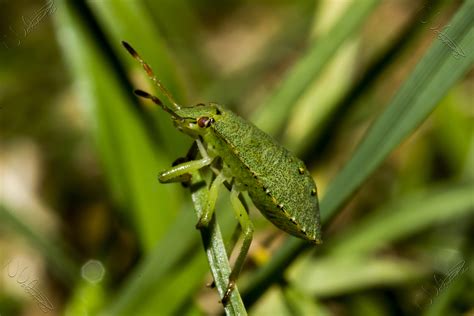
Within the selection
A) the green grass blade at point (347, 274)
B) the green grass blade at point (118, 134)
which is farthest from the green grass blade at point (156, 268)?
the green grass blade at point (347, 274)

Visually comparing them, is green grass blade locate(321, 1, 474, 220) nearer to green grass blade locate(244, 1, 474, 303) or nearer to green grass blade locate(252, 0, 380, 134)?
green grass blade locate(244, 1, 474, 303)

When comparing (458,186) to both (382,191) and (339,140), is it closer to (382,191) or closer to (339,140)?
(382,191)

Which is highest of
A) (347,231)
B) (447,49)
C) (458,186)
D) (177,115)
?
(447,49)

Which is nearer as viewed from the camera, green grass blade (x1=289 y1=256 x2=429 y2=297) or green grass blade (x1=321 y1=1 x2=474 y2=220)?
green grass blade (x1=321 y1=1 x2=474 y2=220)

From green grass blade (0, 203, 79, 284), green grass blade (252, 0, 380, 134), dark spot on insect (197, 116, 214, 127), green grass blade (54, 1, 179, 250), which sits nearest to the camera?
dark spot on insect (197, 116, 214, 127)

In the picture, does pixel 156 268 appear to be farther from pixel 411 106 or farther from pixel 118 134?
pixel 411 106

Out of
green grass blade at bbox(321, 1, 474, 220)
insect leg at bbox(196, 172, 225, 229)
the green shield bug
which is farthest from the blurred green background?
insect leg at bbox(196, 172, 225, 229)

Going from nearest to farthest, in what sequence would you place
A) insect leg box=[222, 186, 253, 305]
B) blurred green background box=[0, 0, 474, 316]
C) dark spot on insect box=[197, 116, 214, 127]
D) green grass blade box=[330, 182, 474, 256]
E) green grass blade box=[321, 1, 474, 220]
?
green grass blade box=[321, 1, 474, 220], insect leg box=[222, 186, 253, 305], dark spot on insect box=[197, 116, 214, 127], blurred green background box=[0, 0, 474, 316], green grass blade box=[330, 182, 474, 256]

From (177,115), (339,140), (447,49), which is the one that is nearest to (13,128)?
(339,140)
